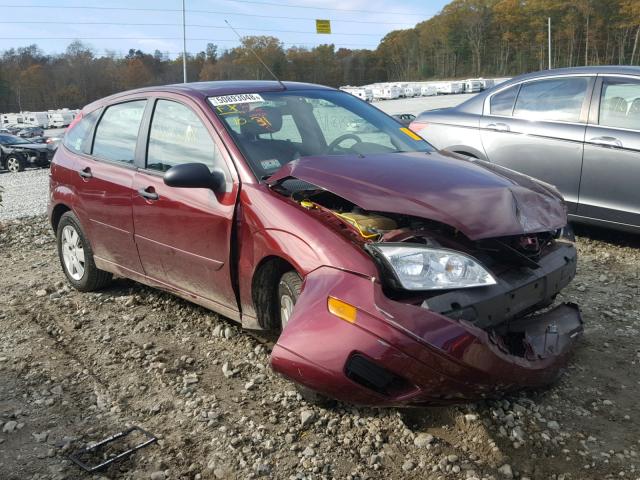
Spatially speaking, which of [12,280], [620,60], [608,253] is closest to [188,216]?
[12,280]

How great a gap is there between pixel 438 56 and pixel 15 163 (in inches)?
3822

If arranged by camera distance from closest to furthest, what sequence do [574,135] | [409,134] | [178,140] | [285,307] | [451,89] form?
[285,307] < [178,140] < [409,134] < [574,135] < [451,89]

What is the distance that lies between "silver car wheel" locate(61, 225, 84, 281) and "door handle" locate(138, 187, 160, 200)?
1316 mm

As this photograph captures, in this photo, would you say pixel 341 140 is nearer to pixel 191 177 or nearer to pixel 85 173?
pixel 191 177

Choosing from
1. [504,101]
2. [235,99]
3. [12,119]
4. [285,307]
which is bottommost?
[285,307]

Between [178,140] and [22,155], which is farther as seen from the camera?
[22,155]

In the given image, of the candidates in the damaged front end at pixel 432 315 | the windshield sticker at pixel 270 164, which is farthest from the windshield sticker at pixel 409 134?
the damaged front end at pixel 432 315

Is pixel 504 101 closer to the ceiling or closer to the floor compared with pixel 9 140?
closer to the ceiling

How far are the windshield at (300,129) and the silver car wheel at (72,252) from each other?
206 cm

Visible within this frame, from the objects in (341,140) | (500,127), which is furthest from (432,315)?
(500,127)

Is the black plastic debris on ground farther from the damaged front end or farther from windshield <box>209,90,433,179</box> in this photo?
windshield <box>209,90,433,179</box>

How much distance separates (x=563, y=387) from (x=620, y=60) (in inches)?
3652

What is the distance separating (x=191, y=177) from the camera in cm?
342

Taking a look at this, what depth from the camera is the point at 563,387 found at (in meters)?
3.26
